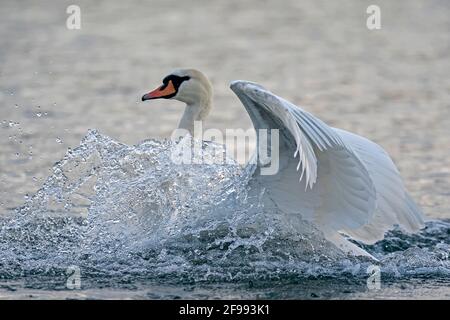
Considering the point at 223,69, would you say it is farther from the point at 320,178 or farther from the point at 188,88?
the point at 320,178

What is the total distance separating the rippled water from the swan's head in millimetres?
771

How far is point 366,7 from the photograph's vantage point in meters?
20.4

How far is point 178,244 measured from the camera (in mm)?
8242

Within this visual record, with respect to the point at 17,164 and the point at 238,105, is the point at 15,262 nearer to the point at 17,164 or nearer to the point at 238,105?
the point at 17,164

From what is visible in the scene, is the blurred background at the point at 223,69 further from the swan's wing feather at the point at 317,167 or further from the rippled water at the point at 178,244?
the swan's wing feather at the point at 317,167

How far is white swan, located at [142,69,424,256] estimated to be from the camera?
23.4 ft

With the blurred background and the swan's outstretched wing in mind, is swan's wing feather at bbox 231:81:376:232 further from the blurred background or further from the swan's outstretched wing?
the blurred background

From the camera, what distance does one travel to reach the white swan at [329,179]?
23.4ft

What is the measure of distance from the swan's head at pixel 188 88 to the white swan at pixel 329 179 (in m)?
1.48

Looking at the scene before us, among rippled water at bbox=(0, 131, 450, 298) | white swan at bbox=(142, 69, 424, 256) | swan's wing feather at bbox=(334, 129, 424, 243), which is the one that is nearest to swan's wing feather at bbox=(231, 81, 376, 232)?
white swan at bbox=(142, 69, 424, 256)

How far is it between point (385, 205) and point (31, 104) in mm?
5968

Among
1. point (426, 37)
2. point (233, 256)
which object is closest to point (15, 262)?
point (233, 256)

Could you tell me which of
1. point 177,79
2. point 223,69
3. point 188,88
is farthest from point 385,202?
point 223,69

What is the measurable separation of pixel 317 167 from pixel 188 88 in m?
2.20
